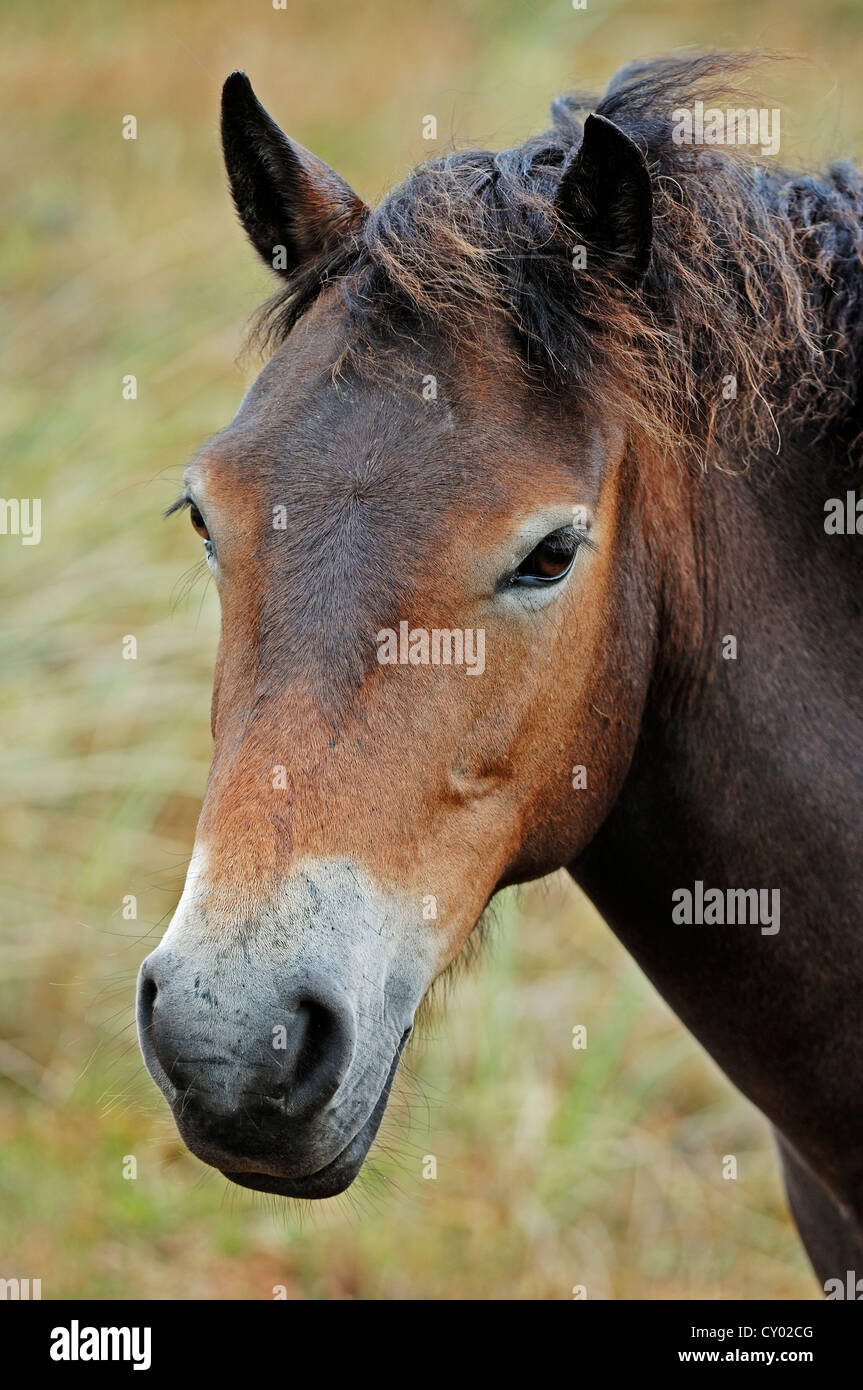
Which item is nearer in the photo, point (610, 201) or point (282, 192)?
point (610, 201)

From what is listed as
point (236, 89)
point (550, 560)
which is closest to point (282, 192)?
point (236, 89)

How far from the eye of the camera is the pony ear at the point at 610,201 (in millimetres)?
2109

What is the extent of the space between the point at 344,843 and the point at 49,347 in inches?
240

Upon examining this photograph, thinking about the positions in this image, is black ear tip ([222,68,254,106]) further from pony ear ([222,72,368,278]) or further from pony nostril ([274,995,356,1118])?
pony nostril ([274,995,356,1118])

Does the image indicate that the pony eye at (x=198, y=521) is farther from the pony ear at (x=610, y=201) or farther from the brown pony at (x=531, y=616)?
the pony ear at (x=610, y=201)

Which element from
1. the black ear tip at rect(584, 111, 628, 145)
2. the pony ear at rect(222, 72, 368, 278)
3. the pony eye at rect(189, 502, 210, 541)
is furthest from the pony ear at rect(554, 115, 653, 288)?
the pony eye at rect(189, 502, 210, 541)

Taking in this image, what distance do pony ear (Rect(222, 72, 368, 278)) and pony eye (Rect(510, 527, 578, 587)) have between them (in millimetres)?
840

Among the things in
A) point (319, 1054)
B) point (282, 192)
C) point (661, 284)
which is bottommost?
point (319, 1054)

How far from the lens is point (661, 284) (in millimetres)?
2314

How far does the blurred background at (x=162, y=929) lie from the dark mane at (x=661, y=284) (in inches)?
25.9

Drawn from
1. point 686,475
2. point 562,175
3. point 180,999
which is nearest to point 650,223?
point 562,175

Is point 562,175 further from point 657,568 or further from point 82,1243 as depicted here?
point 82,1243

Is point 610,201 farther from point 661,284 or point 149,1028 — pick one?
point 149,1028

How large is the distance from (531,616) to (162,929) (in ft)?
12.4
